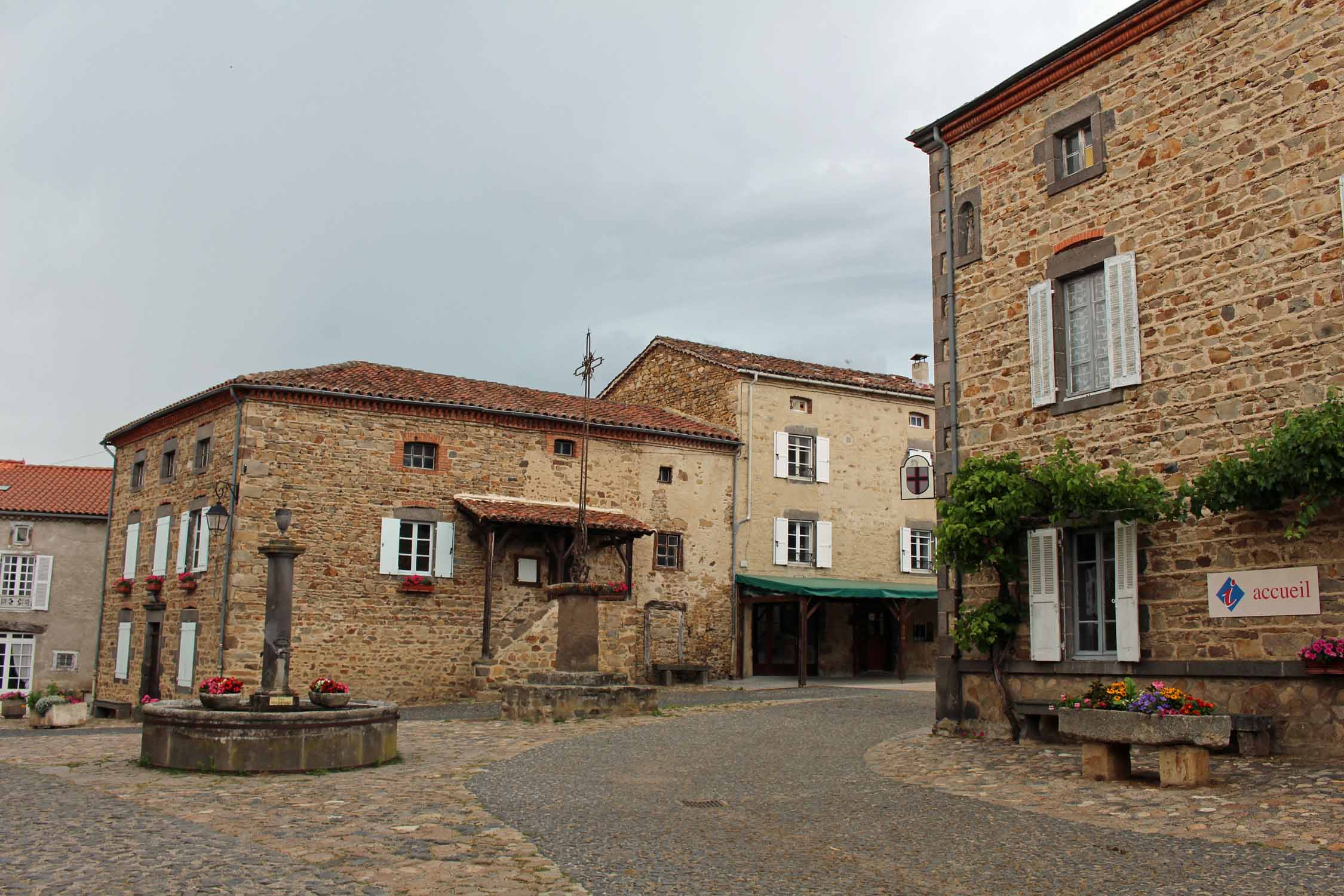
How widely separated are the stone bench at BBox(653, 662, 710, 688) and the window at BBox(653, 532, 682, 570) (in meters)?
1.99

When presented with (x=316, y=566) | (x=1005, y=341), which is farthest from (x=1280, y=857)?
(x=316, y=566)

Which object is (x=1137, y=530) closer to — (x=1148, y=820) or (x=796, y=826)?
(x=1148, y=820)

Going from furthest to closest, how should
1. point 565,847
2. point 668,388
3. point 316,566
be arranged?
point 668,388 → point 316,566 → point 565,847

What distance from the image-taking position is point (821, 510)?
2588 cm

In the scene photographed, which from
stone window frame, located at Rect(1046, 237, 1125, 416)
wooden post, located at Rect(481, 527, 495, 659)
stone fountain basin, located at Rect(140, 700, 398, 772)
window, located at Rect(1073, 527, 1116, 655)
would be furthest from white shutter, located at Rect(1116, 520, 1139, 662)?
wooden post, located at Rect(481, 527, 495, 659)

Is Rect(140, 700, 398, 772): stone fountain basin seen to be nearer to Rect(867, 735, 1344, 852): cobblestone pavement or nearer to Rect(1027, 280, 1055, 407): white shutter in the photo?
Rect(867, 735, 1344, 852): cobblestone pavement

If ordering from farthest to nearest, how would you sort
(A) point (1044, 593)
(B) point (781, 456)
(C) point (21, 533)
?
(C) point (21, 533) → (B) point (781, 456) → (A) point (1044, 593)

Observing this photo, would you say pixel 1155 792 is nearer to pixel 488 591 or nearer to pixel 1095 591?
pixel 1095 591

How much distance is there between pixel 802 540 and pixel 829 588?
6.11 ft

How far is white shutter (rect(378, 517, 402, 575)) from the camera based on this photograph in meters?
20.5

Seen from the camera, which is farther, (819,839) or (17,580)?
(17,580)

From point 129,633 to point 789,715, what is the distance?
49.7 feet

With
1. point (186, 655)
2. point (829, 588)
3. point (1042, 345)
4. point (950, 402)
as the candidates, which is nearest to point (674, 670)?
point (829, 588)

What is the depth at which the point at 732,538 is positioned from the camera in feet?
81.4
